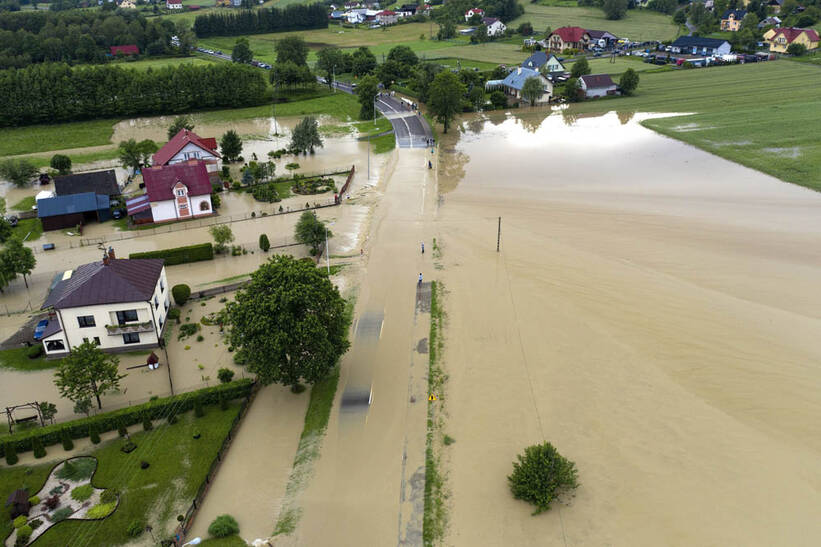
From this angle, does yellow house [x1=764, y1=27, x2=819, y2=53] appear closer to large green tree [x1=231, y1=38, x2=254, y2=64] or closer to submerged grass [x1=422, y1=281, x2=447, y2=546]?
large green tree [x1=231, y1=38, x2=254, y2=64]

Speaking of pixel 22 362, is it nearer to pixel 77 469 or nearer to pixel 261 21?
pixel 77 469

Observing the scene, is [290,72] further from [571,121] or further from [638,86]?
[638,86]

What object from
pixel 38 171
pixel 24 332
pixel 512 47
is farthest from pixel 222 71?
pixel 512 47

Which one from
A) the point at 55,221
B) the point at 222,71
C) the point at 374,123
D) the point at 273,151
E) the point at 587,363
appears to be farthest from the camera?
the point at 222,71

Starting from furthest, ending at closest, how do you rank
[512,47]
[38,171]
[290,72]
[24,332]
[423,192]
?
[512,47] → [290,72] → [38,171] → [423,192] → [24,332]

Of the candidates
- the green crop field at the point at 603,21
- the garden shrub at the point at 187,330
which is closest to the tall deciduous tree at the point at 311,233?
the garden shrub at the point at 187,330

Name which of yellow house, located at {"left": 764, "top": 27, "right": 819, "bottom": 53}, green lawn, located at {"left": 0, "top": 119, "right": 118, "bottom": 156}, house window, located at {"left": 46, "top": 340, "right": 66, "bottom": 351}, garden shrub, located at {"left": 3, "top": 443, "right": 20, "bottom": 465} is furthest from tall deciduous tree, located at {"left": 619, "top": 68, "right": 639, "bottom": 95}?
garden shrub, located at {"left": 3, "top": 443, "right": 20, "bottom": 465}
